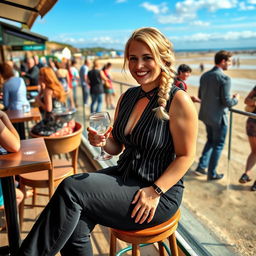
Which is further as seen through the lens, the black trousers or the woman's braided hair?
the woman's braided hair

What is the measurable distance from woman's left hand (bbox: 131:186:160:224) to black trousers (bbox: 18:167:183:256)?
1.2 inches

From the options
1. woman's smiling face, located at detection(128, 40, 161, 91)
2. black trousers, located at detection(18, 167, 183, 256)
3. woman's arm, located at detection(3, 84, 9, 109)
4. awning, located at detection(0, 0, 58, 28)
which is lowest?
black trousers, located at detection(18, 167, 183, 256)

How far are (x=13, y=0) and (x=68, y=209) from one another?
2025 mm

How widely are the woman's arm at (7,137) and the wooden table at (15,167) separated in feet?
0.15

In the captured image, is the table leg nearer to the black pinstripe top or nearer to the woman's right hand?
the woman's right hand

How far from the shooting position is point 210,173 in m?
4.09

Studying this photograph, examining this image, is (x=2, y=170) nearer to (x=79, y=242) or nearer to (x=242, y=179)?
(x=79, y=242)

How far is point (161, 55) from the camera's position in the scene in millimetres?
1434

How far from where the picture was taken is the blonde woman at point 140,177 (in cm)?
126

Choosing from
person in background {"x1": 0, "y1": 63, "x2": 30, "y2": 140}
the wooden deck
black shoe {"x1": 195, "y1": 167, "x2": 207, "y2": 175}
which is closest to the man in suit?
black shoe {"x1": 195, "y1": 167, "x2": 207, "y2": 175}

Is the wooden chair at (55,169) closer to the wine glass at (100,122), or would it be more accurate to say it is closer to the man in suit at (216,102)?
the wine glass at (100,122)

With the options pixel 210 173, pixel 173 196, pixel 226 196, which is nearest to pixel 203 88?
pixel 210 173

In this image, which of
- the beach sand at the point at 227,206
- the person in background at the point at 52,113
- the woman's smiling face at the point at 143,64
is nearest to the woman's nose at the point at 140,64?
the woman's smiling face at the point at 143,64

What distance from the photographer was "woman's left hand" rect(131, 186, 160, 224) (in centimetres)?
130
